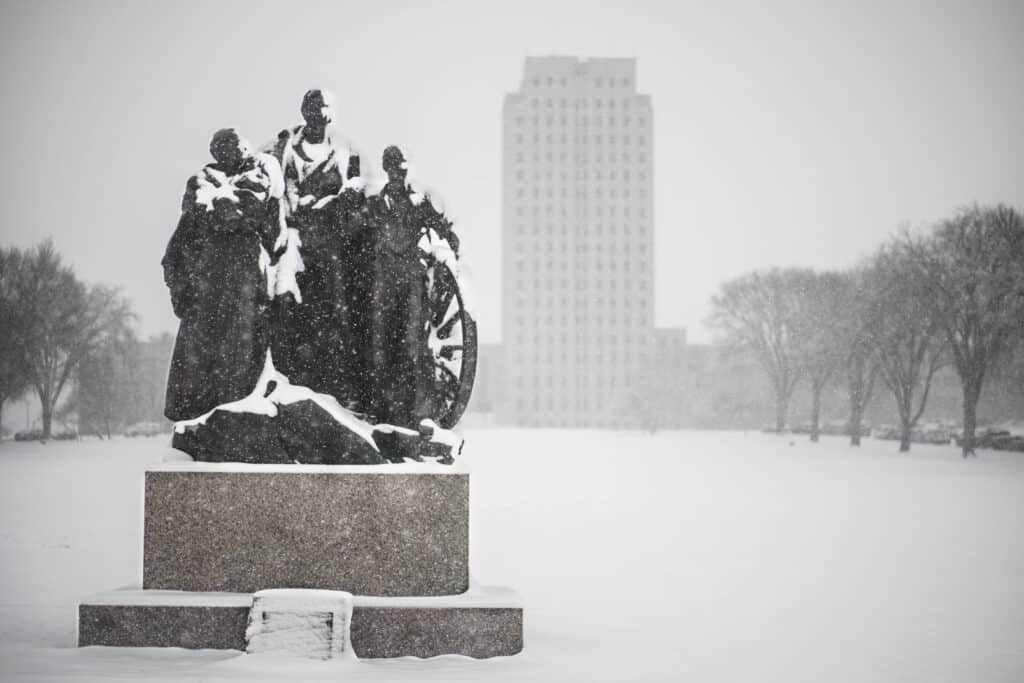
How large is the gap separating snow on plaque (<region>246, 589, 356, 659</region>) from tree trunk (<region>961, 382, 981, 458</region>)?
3054 centimetres

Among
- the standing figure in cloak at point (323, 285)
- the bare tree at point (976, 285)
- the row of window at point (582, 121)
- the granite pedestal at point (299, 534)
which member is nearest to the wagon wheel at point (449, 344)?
the standing figure in cloak at point (323, 285)

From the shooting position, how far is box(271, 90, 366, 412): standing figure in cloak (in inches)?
269

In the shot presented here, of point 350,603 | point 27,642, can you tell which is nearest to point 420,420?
point 350,603

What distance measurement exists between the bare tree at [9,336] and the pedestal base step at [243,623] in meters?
30.8

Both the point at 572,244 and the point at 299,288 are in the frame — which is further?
the point at 572,244

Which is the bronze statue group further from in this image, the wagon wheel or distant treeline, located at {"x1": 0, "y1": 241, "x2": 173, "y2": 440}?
distant treeline, located at {"x1": 0, "y1": 241, "x2": 173, "y2": 440}

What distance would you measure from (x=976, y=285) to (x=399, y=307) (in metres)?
29.4

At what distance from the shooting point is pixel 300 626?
5801mm

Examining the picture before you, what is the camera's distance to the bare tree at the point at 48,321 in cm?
3409

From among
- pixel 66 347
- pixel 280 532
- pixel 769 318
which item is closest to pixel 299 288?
pixel 280 532

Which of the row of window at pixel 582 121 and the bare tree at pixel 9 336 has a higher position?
the row of window at pixel 582 121

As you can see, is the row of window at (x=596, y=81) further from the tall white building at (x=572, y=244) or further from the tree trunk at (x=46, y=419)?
the tree trunk at (x=46, y=419)

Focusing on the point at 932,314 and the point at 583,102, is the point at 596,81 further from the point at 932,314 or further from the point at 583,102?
the point at 932,314

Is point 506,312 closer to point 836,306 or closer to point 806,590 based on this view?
point 836,306
